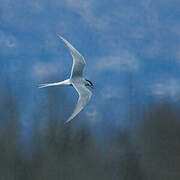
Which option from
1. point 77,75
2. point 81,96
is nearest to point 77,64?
point 77,75

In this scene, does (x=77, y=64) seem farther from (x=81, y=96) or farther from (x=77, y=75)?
(x=81, y=96)

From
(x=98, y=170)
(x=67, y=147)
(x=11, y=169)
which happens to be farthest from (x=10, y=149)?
(x=98, y=170)

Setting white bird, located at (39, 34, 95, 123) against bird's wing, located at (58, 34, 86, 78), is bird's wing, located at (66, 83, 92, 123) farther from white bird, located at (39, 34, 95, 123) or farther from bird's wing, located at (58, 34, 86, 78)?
bird's wing, located at (58, 34, 86, 78)

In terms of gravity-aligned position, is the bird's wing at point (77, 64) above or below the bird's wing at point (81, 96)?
above

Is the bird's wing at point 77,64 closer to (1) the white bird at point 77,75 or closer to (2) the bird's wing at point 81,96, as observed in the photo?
(1) the white bird at point 77,75

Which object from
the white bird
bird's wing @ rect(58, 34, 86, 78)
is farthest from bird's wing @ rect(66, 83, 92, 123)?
bird's wing @ rect(58, 34, 86, 78)

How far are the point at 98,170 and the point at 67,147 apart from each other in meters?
1.03

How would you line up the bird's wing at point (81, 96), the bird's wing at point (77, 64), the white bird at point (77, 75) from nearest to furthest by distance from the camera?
the bird's wing at point (81, 96)
the white bird at point (77, 75)
the bird's wing at point (77, 64)

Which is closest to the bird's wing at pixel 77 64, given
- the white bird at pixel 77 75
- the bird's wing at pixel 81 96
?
the white bird at pixel 77 75

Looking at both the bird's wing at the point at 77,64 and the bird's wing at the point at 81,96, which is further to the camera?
the bird's wing at the point at 77,64

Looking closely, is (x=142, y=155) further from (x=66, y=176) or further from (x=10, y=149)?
(x=10, y=149)

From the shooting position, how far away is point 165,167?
1251 centimetres

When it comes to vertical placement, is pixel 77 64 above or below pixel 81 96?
above

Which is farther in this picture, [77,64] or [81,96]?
[77,64]
